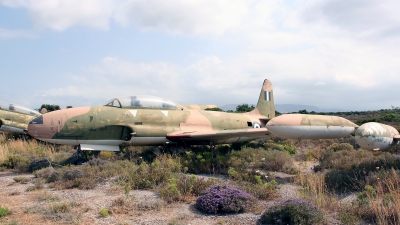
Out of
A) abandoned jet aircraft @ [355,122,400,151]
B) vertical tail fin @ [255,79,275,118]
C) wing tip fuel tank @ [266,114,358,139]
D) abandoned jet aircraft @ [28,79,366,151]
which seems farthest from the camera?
vertical tail fin @ [255,79,275,118]

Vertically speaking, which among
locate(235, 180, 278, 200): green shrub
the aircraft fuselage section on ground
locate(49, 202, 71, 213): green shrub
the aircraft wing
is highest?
the aircraft fuselage section on ground

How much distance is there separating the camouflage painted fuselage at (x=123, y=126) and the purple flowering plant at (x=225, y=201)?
16.4 feet

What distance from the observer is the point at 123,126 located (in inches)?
445

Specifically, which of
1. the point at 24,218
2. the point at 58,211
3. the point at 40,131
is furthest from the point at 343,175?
the point at 40,131

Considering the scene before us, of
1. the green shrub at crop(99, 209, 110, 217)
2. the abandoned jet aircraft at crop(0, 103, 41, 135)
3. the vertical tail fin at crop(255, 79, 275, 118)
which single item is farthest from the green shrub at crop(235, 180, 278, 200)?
the abandoned jet aircraft at crop(0, 103, 41, 135)

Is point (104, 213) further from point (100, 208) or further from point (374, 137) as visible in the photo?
point (374, 137)

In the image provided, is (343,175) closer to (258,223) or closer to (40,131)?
(258,223)

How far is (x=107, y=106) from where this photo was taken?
11.5 m

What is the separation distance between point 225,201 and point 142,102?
23.2 feet

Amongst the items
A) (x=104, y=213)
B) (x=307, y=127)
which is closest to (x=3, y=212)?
(x=104, y=213)

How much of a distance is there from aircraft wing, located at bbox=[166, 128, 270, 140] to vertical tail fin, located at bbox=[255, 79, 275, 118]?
5819 mm

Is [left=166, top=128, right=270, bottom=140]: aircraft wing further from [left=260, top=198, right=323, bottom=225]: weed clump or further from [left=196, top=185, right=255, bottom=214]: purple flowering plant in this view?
[left=260, top=198, right=323, bottom=225]: weed clump

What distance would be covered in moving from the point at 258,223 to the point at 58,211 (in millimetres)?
3829

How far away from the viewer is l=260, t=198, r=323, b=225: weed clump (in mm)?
4820
